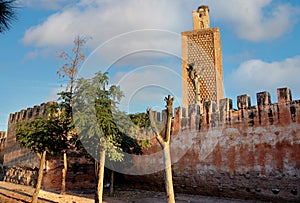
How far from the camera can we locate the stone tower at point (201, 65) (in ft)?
49.6

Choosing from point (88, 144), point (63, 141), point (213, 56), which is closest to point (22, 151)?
point (63, 141)

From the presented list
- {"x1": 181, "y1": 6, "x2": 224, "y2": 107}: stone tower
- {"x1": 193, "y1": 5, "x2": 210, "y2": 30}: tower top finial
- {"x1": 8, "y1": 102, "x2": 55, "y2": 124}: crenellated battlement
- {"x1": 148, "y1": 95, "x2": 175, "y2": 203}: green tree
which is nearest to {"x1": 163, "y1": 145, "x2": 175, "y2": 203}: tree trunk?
{"x1": 148, "y1": 95, "x2": 175, "y2": 203}: green tree

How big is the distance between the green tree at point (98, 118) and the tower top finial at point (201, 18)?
10444 millimetres

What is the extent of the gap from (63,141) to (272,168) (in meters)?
6.52

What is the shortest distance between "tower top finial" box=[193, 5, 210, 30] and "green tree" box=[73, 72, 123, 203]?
10444mm

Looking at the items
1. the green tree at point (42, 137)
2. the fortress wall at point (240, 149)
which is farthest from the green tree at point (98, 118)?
the fortress wall at point (240, 149)

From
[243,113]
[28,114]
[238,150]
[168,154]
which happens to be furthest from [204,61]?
[28,114]

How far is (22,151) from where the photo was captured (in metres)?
16.0

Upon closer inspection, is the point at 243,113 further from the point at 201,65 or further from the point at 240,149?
the point at 201,65

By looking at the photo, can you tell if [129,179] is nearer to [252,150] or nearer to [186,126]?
[186,126]

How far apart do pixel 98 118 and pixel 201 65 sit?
992cm

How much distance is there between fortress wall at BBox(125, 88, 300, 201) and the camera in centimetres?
820

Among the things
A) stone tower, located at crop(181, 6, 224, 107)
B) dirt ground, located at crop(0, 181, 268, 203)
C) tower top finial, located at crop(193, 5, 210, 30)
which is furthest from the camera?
tower top finial, located at crop(193, 5, 210, 30)

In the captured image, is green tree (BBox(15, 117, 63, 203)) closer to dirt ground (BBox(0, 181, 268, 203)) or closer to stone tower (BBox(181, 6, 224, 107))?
dirt ground (BBox(0, 181, 268, 203))
